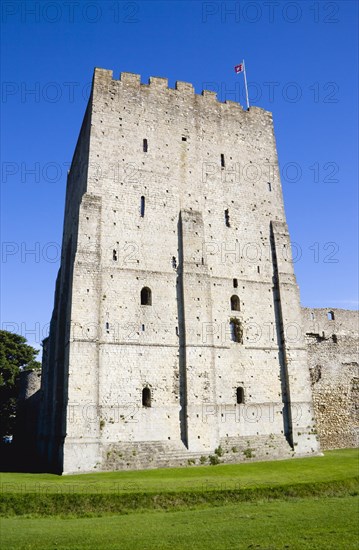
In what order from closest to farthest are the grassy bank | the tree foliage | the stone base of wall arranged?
the grassy bank
the stone base of wall
the tree foliage

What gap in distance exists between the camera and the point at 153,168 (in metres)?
22.0

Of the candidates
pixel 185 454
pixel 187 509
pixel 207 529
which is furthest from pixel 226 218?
pixel 207 529

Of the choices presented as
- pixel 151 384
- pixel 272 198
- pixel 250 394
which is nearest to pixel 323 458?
pixel 250 394

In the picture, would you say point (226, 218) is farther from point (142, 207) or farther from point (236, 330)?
point (236, 330)

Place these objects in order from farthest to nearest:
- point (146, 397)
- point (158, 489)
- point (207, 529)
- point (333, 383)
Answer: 1. point (333, 383)
2. point (146, 397)
3. point (158, 489)
4. point (207, 529)

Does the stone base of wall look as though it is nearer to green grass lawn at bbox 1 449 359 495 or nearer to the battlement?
green grass lawn at bbox 1 449 359 495

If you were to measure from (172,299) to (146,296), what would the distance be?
116 cm

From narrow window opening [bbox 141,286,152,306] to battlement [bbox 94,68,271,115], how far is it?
10203 millimetres

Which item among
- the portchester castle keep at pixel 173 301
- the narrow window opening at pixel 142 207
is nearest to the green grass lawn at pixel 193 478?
the portchester castle keep at pixel 173 301

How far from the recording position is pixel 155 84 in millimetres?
23484

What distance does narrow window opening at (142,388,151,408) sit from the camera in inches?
735

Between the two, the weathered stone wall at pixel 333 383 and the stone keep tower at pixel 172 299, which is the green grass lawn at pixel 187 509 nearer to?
the stone keep tower at pixel 172 299

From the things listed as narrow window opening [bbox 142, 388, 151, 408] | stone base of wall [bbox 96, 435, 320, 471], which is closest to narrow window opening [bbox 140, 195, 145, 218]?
narrow window opening [bbox 142, 388, 151, 408]

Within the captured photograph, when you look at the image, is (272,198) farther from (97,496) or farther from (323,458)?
(97,496)
